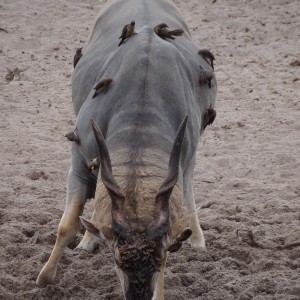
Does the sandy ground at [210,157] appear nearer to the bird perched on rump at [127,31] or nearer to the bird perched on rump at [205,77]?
the bird perched on rump at [205,77]

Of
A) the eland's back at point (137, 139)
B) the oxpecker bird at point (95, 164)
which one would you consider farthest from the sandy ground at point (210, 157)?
the oxpecker bird at point (95, 164)

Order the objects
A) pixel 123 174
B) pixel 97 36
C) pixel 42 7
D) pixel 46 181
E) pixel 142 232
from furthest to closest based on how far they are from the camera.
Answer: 1. pixel 42 7
2. pixel 46 181
3. pixel 97 36
4. pixel 123 174
5. pixel 142 232

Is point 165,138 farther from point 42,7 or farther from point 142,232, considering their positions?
point 42,7

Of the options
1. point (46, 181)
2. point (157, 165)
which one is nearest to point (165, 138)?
point (157, 165)

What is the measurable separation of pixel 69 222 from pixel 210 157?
8.87ft

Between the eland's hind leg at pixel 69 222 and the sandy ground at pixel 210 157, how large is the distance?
0.09 meters

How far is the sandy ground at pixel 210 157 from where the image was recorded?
17.9 ft

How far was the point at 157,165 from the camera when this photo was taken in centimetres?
429

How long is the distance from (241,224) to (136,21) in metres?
1.79

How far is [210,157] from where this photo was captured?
304 inches

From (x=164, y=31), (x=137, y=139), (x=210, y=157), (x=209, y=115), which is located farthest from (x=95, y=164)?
(x=210, y=157)

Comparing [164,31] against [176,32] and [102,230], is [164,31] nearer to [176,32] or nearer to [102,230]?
[176,32]

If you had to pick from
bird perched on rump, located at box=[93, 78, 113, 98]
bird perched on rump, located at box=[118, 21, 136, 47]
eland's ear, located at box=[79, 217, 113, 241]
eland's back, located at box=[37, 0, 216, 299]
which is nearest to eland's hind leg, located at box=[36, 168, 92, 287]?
eland's back, located at box=[37, 0, 216, 299]

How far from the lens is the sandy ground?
5461mm
